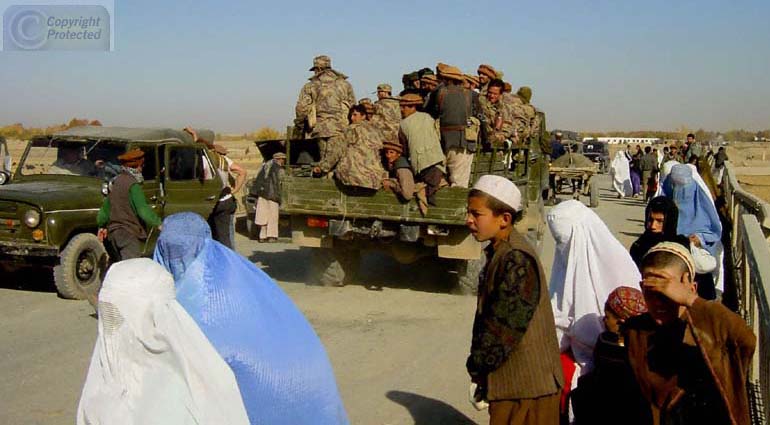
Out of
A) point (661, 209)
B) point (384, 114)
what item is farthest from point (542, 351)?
point (384, 114)

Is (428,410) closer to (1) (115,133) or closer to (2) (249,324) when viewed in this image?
(2) (249,324)

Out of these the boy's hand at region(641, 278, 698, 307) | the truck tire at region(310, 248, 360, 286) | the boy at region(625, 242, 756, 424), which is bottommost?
the truck tire at region(310, 248, 360, 286)

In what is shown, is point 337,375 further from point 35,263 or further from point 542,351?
point 35,263

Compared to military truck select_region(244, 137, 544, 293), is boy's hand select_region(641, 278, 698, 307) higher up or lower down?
higher up

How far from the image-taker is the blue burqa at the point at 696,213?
7266 millimetres

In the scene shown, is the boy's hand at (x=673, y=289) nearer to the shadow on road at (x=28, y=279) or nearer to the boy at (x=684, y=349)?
the boy at (x=684, y=349)

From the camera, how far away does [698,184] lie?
7.42 metres

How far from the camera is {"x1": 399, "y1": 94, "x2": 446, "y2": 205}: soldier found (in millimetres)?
8938

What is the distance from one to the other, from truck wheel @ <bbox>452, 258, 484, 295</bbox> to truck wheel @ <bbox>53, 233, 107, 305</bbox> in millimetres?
4099

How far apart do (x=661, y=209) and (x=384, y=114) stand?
Answer: 15.3ft

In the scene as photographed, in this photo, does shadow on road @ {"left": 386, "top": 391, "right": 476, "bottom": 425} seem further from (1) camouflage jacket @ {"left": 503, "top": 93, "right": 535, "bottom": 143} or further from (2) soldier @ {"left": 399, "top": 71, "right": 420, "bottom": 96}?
(1) camouflage jacket @ {"left": 503, "top": 93, "right": 535, "bottom": 143}

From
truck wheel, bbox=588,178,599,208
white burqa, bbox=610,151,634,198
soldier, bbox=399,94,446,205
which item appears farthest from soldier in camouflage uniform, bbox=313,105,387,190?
white burqa, bbox=610,151,634,198

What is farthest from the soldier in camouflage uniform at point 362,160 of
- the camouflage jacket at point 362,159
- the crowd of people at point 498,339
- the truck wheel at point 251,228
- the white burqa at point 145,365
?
the white burqa at point 145,365

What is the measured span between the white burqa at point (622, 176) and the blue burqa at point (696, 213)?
63.8 ft
